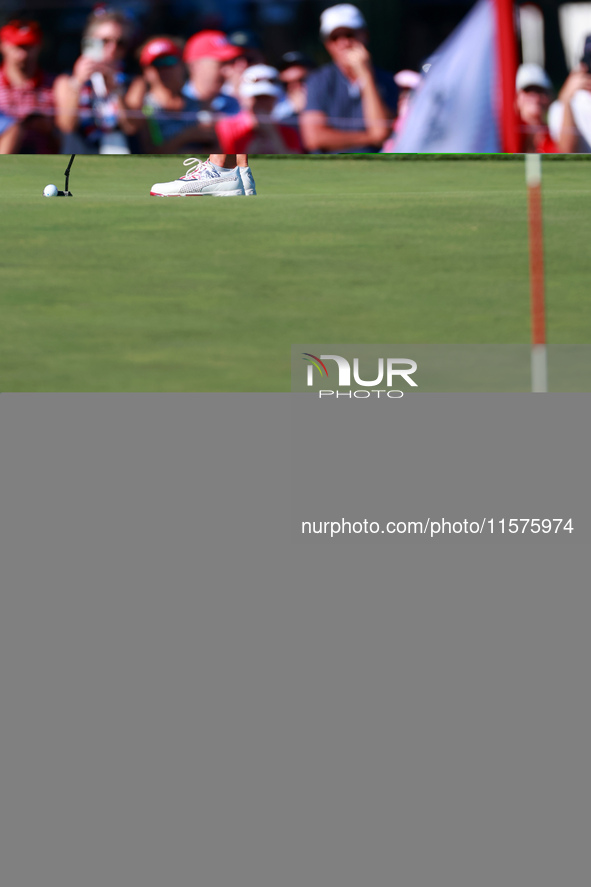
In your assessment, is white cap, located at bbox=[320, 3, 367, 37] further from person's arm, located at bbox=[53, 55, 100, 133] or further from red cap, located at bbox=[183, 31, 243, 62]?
person's arm, located at bbox=[53, 55, 100, 133]

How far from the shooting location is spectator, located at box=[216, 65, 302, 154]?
4.82 meters

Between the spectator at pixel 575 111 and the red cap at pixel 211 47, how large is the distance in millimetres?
1177

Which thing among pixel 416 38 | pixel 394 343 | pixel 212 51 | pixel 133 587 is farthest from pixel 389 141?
pixel 394 343

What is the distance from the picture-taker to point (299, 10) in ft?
15.6

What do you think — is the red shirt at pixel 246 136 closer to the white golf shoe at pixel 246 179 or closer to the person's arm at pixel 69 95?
the person's arm at pixel 69 95

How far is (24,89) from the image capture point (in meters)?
4.93

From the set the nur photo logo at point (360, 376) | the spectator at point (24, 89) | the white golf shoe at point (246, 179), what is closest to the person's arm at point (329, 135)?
the spectator at point (24, 89)

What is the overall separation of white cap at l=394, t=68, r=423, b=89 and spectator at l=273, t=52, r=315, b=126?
315 millimetres

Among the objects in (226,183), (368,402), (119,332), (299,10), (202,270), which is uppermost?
(226,183)

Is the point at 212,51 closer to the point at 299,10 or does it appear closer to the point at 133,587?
the point at 299,10

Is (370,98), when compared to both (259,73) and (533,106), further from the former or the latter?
(533,106)

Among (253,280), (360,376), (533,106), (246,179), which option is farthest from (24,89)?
(246,179)

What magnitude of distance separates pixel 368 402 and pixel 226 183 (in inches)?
296

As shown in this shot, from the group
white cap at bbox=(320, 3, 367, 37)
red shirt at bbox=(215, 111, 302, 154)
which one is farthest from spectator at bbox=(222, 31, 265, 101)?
white cap at bbox=(320, 3, 367, 37)
